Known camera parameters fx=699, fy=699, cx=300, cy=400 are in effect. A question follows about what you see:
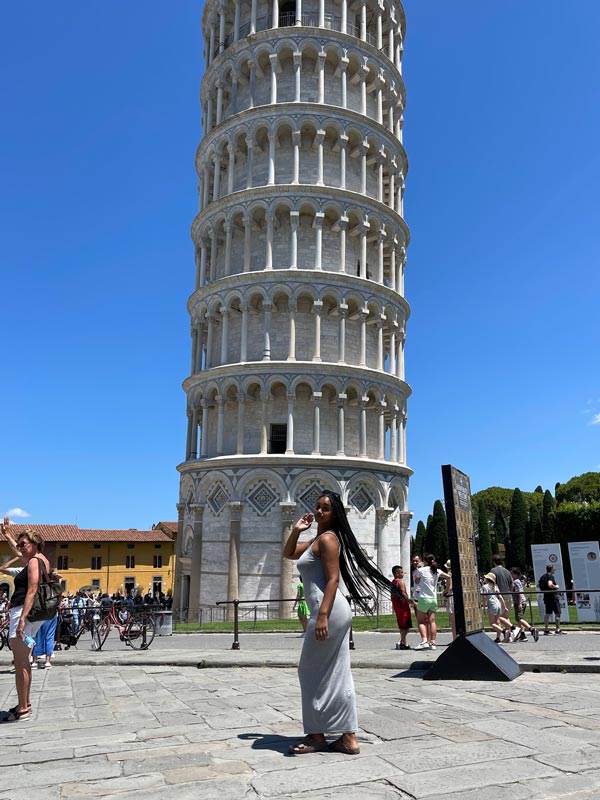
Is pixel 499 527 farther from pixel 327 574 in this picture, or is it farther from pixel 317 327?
pixel 327 574

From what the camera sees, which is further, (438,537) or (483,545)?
(438,537)

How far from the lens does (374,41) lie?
40688 mm

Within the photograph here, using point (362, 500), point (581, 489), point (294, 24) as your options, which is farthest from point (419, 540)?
point (294, 24)

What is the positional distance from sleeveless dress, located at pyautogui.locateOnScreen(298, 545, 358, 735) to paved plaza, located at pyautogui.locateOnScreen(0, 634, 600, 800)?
10.4 inches

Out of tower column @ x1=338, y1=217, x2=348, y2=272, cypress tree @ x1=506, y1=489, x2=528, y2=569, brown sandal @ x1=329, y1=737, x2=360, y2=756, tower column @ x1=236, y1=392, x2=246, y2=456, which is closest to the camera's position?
brown sandal @ x1=329, y1=737, x2=360, y2=756

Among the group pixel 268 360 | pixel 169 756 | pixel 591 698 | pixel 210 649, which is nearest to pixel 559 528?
pixel 268 360

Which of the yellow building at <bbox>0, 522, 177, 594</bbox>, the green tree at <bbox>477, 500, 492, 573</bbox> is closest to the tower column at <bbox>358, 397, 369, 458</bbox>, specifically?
the green tree at <bbox>477, 500, 492, 573</bbox>

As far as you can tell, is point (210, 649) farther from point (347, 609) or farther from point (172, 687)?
point (347, 609)

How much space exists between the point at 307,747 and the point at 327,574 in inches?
54.7

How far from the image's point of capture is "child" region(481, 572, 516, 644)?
1500 centimetres

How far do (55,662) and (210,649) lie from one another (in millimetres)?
3660

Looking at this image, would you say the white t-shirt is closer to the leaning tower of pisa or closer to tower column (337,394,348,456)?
the leaning tower of pisa

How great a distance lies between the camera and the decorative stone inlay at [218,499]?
3353 cm

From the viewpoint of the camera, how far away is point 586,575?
19.8 meters
